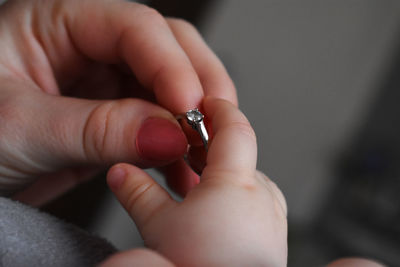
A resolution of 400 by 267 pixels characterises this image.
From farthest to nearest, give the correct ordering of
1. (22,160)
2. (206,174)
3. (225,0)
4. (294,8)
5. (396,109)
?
(396,109), (294,8), (225,0), (22,160), (206,174)

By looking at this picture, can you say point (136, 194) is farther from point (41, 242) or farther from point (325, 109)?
point (325, 109)

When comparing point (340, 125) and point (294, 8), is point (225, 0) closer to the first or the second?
point (294, 8)

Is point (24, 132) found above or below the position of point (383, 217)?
above

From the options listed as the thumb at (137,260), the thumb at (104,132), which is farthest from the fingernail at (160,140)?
the thumb at (137,260)

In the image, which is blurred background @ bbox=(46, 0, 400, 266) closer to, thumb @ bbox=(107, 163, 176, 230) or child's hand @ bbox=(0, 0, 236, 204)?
child's hand @ bbox=(0, 0, 236, 204)

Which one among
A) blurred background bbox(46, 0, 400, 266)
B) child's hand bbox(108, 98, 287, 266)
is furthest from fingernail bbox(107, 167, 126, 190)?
blurred background bbox(46, 0, 400, 266)

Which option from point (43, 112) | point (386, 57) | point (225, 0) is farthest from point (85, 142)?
point (386, 57)

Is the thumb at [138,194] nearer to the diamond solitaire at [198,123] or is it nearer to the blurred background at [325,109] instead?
the diamond solitaire at [198,123]
